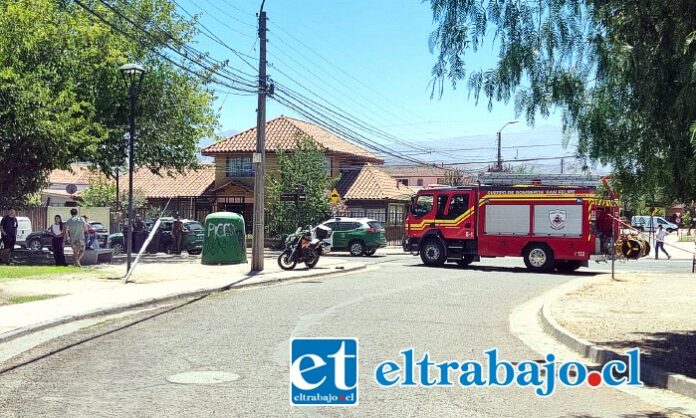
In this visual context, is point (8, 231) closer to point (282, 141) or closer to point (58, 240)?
point (58, 240)

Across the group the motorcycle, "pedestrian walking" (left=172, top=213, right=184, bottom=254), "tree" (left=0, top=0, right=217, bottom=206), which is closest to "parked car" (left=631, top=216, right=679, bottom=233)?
the motorcycle

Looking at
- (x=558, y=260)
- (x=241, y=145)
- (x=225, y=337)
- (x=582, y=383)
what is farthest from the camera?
(x=241, y=145)

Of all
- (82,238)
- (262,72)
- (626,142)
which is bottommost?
(82,238)

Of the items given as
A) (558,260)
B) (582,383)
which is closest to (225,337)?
(582,383)

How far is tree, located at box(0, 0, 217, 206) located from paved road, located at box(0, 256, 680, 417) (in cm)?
1024

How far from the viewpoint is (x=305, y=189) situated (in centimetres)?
3997

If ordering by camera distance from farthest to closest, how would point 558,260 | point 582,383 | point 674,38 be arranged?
point 558,260 < point 582,383 < point 674,38

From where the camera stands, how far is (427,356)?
891 centimetres

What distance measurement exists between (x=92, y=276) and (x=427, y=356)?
39.2 feet

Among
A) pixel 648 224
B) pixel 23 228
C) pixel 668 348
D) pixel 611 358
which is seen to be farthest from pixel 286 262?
pixel 648 224

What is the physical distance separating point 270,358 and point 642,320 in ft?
21.7

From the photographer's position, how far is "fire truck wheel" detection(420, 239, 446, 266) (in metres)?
26.0

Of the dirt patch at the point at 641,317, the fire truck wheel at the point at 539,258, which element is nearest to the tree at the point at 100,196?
the fire truck wheel at the point at 539,258

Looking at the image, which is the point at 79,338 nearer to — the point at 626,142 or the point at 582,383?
the point at 582,383
